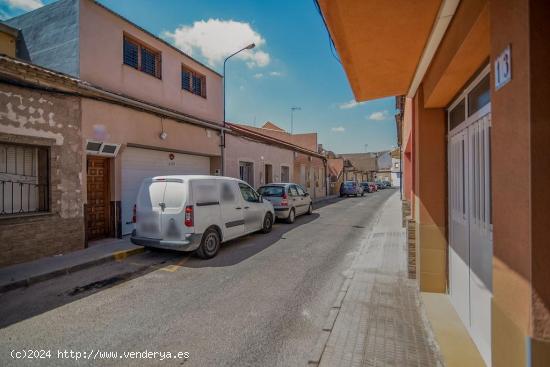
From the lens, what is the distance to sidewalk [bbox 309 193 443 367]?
9.10 feet

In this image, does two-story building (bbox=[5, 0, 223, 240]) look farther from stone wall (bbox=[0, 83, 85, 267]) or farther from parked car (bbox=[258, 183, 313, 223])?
parked car (bbox=[258, 183, 313, 223])

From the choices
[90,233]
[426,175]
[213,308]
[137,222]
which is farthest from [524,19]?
[90,233]

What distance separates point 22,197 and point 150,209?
108 inches

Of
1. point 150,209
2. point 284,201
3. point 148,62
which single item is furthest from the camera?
point 284,201

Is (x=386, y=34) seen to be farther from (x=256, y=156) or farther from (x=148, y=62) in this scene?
(x=256, y=156)

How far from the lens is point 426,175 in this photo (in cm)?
418

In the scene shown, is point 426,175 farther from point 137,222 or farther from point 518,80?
point 137,222

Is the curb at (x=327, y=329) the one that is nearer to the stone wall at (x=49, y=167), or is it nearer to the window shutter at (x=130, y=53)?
the stone wall at (x=49, y=167)

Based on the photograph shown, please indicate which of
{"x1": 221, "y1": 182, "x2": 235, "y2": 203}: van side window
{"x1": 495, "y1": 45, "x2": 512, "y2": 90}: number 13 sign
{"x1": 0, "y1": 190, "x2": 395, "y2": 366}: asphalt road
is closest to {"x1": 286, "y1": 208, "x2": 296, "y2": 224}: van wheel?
{"x1": 221, "y1": 182, "x2": 235, "y2": 203}: van side window

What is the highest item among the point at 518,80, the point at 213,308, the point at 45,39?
the point at 45,39

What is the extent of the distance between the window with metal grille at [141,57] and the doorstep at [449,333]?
996 cm

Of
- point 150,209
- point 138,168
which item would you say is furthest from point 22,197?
point 138,168

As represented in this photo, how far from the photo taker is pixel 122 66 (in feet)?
28.0

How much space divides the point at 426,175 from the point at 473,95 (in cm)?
140
